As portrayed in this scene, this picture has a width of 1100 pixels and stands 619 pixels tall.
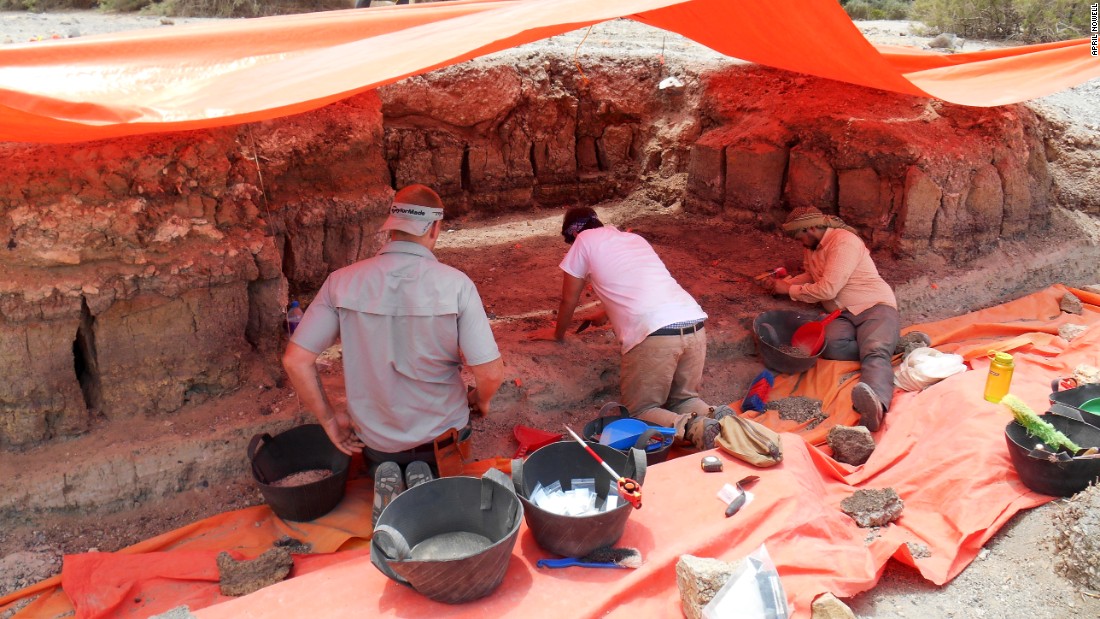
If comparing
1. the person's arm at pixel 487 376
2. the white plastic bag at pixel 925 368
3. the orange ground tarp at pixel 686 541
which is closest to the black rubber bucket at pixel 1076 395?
the orange ground tarp at pixel 686 541

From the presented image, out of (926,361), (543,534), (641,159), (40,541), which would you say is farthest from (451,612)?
(641,159)

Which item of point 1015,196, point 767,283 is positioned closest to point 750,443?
point 767,283

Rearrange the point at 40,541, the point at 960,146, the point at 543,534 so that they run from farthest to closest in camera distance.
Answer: the point at 960,146 < the point at 40,541 < the point at 543,534

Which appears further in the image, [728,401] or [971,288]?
[971,288]

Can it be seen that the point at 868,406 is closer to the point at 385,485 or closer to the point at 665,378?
the point at 665,378

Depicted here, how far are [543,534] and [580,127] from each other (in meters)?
5.86

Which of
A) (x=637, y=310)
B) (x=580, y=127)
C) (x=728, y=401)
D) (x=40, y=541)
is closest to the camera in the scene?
(x=40, y=541)

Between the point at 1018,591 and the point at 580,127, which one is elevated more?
the point at 580,127

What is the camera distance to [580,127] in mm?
7773

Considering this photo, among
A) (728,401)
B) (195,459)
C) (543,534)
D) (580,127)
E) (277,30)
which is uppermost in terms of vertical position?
(277,30)

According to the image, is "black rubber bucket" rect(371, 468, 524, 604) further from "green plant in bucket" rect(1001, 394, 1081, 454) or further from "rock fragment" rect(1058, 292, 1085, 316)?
"rock fragment" rect(1058, 292, 1085, 316)

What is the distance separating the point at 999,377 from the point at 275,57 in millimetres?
3795

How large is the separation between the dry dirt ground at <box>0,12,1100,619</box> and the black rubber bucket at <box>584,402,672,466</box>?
20.0 inches

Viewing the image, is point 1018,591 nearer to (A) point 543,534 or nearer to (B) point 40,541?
(A) point 543,534
